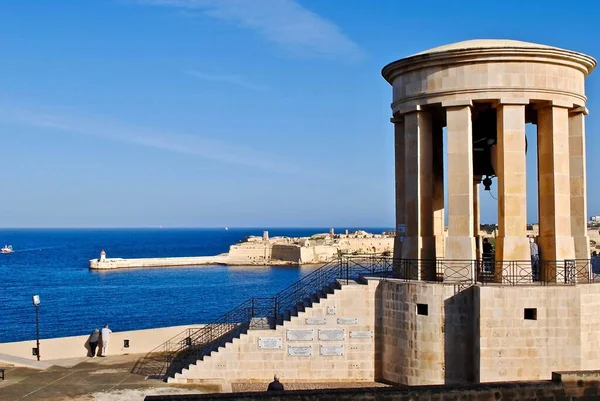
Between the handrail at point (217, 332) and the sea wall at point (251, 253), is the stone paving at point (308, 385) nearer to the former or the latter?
the handrail at point (217, 332)

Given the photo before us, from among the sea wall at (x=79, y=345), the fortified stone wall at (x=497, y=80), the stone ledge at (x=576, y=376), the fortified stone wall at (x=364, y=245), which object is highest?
the fortified stone wall at (x=497, y=80)

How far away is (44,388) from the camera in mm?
19469

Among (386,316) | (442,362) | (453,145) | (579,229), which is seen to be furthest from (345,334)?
(579,229)

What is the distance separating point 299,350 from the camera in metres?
20.8

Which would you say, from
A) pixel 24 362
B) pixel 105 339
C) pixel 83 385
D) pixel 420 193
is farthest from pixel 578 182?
pixel 24 362

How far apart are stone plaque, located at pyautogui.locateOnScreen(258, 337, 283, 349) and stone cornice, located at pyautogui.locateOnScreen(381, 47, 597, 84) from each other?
9791mm

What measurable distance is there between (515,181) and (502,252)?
2.24 m

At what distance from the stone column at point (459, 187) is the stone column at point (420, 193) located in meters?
1.11

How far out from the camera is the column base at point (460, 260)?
65.5 ft

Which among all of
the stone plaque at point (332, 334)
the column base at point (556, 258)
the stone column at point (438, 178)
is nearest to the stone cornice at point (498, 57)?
the stone column at point (438, 178)

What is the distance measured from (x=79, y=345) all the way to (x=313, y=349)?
30.8 feet

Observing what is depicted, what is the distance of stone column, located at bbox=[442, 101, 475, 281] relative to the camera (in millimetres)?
20156

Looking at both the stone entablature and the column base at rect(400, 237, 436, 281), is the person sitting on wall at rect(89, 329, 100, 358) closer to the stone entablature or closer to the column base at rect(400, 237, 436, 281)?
the column base at rect(400, 237, 436, 281)

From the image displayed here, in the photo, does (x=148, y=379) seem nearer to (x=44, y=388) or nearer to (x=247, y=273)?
(x=44, y=388)
